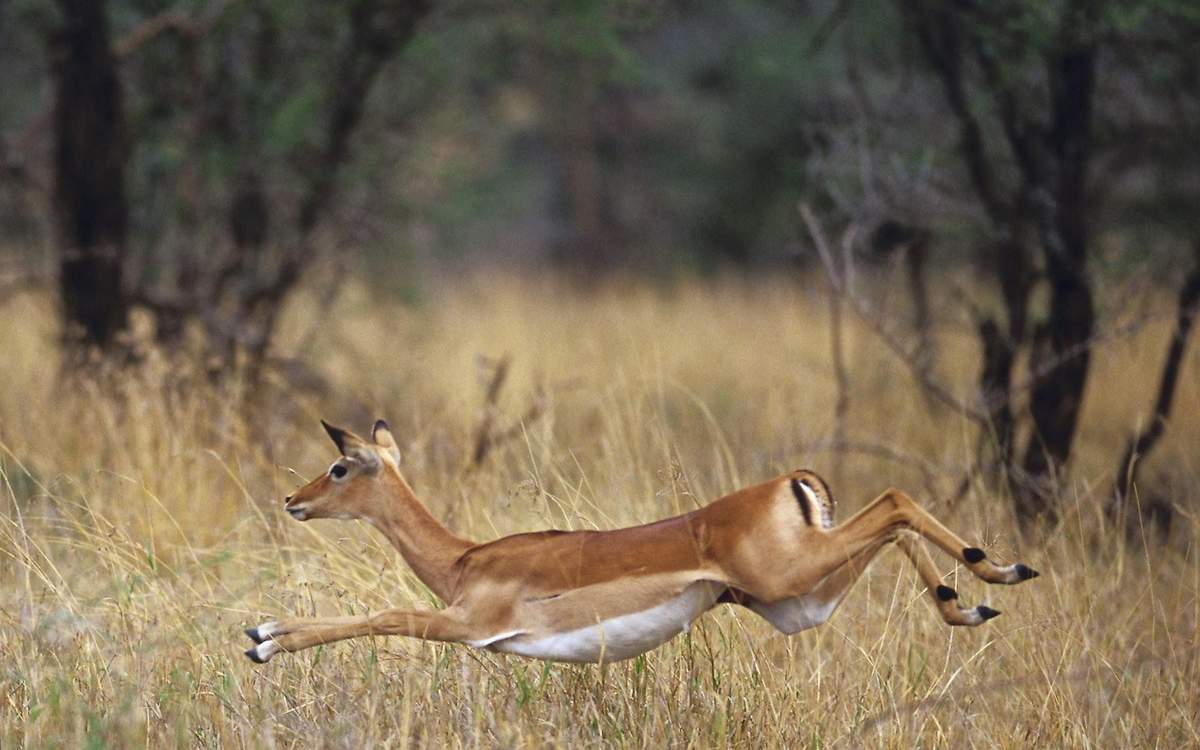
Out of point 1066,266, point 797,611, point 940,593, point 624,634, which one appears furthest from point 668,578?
point 1066,266

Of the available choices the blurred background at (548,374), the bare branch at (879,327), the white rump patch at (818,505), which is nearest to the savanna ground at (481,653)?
the blurred background at (548,374)

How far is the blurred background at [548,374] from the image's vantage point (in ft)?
13.4

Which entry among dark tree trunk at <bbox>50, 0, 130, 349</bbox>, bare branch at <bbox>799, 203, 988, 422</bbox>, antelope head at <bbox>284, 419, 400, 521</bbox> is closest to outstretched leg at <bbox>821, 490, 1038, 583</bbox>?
antelope head at <bbox>284, 419, 400, 521</bbox>

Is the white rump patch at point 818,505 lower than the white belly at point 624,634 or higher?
higher

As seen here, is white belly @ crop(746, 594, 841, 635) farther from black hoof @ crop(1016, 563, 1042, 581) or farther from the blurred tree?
the blurred tree

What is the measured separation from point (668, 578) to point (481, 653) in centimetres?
115

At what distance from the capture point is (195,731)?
3.87 meters

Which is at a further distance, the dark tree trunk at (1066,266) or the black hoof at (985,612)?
the dark tree trunk at (1066,266)

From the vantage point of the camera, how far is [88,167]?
8.16 metres

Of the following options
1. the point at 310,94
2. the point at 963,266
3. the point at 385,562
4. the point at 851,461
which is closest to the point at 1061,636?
the point at 385,562

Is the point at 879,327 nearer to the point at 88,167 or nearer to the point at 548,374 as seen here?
the point at 88,167

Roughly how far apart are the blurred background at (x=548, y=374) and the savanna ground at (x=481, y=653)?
26mm

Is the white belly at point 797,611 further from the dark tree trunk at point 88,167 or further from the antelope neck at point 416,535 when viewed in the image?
the dark tree trunk at point 88,167

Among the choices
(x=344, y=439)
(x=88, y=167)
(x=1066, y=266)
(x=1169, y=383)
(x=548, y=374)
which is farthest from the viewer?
(x=548, y=374)
